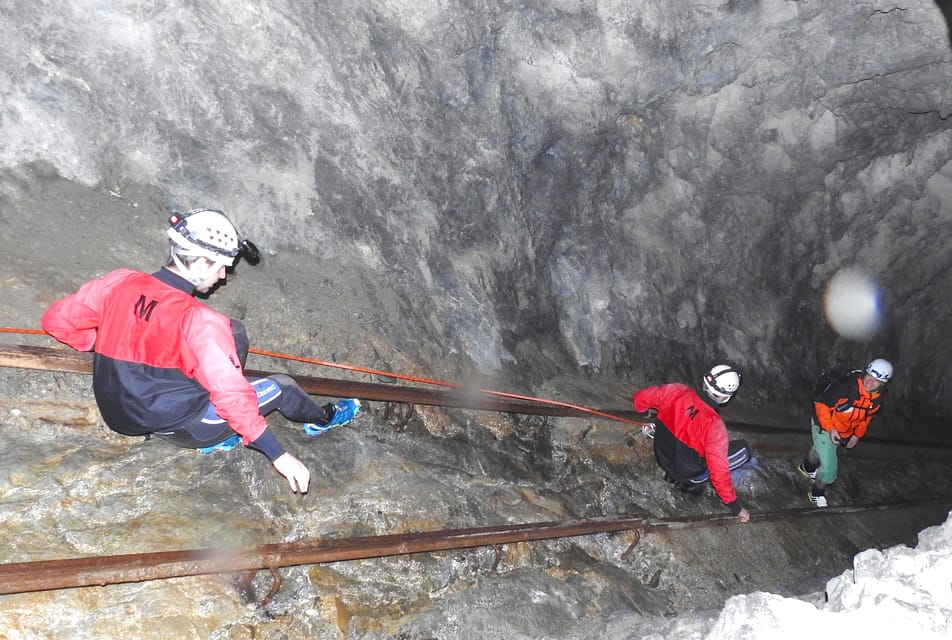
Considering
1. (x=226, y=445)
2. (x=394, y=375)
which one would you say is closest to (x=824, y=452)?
(x=394, y=375)

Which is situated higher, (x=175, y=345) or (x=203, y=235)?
(x=203, y=235)

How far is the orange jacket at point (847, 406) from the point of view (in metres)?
7.82

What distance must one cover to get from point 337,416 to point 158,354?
1835 mm

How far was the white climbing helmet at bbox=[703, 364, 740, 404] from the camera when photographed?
246 inches

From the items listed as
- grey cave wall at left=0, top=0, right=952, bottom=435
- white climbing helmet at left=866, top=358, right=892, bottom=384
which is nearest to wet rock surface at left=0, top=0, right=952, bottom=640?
grey cave wall at left=0, top=0, right=952, bottom=435

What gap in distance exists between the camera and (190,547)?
12.7 feet

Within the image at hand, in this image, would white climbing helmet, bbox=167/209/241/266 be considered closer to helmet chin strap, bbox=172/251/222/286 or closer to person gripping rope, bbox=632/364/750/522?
helmet chin strap, bbox=172/251/222/286

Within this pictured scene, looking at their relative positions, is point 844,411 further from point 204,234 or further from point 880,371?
point 204,234

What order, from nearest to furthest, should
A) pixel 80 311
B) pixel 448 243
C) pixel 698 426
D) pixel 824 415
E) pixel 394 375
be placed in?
pixel 80 311 < pixel 394 375 < pixel 698 426 < pixel 448 243 < pixel 824 415

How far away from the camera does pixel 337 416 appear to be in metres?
5.18

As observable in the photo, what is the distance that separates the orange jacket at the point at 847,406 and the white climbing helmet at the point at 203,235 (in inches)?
283

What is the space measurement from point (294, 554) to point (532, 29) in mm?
5220

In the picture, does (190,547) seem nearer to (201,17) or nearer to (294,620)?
(294,620)

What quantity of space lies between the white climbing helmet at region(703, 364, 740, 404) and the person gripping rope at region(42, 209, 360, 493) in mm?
4184
